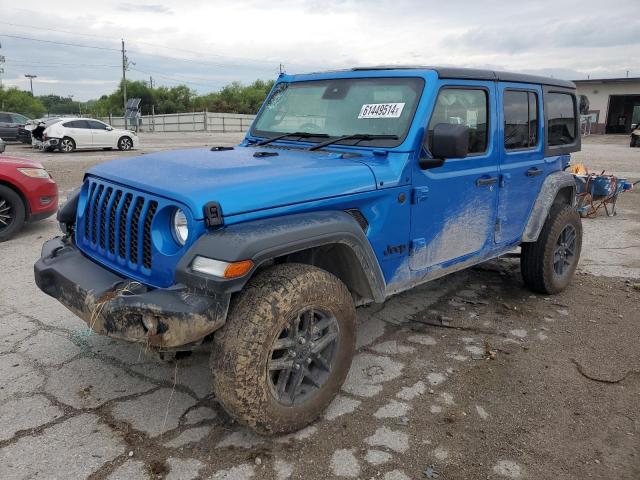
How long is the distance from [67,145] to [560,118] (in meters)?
19.5

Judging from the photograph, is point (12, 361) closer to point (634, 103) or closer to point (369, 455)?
point (369, 455)

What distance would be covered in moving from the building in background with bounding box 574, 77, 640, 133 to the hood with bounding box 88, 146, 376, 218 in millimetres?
41909

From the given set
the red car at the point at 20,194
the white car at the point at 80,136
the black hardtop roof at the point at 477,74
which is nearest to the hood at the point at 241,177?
the black hardtop roof at the point at 477,74

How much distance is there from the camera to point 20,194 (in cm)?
673

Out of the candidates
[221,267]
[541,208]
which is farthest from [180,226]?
[541,208]

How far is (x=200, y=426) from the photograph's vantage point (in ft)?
9.48

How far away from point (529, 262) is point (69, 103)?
134m

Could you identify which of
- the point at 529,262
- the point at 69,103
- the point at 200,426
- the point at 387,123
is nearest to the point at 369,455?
the point at 200,426

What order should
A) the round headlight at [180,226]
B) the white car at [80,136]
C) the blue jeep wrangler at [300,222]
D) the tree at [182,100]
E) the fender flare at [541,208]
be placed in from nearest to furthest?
the blue jeep wrangler at [300,222] → the round headlight at [180,226] → the fender flare at [541,208] → the white car at [80,136] → the tree at [182,100]

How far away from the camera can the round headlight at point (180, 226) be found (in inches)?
102

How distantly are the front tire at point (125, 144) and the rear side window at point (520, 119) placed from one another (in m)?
19.6

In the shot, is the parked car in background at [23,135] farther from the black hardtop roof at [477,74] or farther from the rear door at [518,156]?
the rear door at [518,156]

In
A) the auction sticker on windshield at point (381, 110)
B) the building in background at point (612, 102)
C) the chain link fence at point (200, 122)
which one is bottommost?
the auction sticker on windshield at point (381, 110)

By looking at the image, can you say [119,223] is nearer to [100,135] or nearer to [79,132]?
[79,132]
